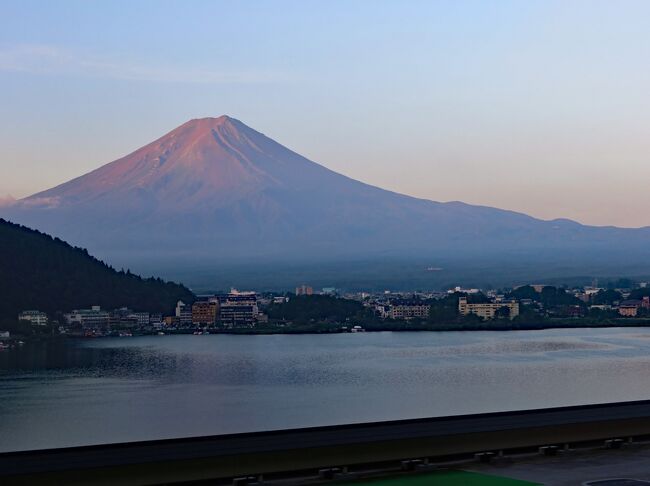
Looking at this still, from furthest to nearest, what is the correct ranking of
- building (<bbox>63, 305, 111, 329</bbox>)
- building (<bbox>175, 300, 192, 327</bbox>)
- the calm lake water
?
1. building (<bbox>175, 300, 192, 327</bbox>)
2. building (<bbox>63, 305, 111, 329</bbox>)
3. the calm lake water

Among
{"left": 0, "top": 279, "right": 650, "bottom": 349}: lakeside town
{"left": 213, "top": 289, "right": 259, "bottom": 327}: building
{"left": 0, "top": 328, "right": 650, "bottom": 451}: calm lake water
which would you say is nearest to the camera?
{"left": 0, "top": 328, "right": 650, "bottom": 451}: calm lake water

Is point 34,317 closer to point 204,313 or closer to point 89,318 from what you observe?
point 89,318

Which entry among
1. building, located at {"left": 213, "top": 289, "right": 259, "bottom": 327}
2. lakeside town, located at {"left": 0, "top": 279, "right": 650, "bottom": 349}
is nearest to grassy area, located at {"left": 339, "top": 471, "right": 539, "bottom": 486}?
lakeside town, located at {"left": 0, "top": 279, "right": 650, "bottom": 349}

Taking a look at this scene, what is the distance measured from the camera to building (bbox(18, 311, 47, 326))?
1977 inches

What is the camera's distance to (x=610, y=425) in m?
11.2

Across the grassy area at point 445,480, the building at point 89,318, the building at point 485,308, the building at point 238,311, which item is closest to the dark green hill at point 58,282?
the building at point 89,318

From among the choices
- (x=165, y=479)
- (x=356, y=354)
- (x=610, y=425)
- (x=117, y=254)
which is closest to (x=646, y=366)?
(x=356, y=354)

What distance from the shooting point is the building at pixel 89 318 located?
52394 mm

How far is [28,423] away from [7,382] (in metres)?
9.19

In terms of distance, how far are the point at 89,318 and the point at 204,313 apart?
26.9ft

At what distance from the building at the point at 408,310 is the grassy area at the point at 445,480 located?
169 feet

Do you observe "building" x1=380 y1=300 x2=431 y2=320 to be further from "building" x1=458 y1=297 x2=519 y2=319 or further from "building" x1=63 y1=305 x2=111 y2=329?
"building" x1=63 y1=305 x2=111 y2=329

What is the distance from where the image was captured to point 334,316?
60.0m

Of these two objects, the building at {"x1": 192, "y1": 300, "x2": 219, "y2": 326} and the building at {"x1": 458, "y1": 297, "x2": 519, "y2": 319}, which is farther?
the building at {"x1": 458, "y1": 297, "x2": 519, "y2": 319}
